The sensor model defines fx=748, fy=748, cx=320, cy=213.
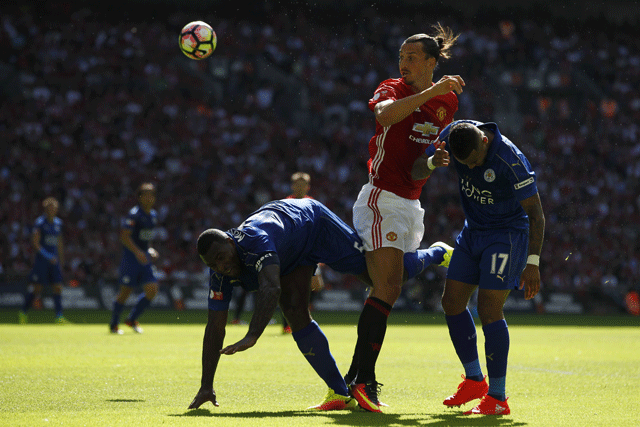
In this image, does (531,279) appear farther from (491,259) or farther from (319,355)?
(319,355)

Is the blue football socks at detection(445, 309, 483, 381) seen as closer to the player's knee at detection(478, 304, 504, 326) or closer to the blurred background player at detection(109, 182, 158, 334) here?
the player's knee at detection(478, 304, 504, 326)

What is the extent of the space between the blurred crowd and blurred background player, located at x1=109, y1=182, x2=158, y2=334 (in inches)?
297

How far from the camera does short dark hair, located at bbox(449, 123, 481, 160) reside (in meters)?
4.77

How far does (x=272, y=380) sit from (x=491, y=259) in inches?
99.7

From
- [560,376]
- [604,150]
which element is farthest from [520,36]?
[560,376]

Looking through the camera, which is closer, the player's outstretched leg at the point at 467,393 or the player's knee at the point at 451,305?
the player's outstretched leg at the point at 467,393

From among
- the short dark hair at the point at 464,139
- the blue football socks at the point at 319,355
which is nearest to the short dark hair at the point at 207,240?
the blue football socks at the point at 319,355

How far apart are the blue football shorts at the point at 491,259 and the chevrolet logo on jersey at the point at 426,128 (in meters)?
0.78

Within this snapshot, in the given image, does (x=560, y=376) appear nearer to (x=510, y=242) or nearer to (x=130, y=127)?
(x=510, y=242)

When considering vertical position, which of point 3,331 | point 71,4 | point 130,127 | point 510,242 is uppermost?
point 71,4

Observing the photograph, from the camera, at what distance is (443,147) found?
16.3 ft

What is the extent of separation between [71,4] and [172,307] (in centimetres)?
1236

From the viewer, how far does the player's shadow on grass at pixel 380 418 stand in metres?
4.39

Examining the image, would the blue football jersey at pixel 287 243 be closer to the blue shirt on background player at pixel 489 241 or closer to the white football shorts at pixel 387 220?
the white football shorts at pixel 387 220
